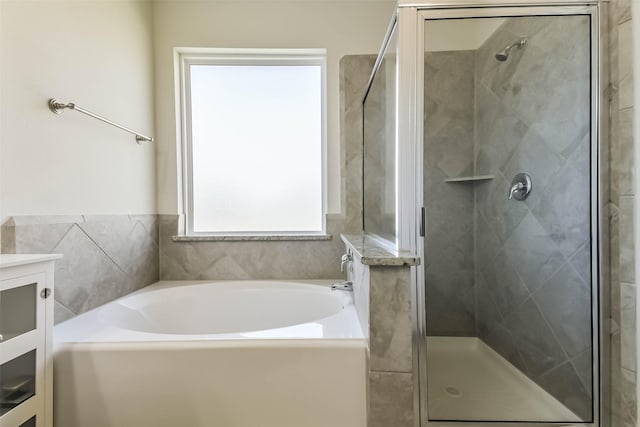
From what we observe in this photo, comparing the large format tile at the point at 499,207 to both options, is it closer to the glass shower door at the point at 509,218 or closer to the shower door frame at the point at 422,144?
the glass shower door at the point at 509,218

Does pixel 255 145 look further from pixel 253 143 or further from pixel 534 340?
pixel 534 340

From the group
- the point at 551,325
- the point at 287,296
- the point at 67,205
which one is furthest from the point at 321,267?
the point at 67,205

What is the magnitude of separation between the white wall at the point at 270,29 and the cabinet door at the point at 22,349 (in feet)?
4.26

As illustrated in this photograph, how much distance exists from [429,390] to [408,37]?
1.32 meters

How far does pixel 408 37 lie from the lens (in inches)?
40.4

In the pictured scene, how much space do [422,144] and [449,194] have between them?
428 mm

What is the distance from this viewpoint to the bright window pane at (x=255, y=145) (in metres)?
1.99

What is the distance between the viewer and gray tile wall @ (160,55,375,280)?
6.15 feet

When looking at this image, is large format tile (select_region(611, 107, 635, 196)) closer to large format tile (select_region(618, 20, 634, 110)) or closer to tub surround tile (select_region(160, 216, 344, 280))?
large format tile (select_region(618, 20, 634, 110))

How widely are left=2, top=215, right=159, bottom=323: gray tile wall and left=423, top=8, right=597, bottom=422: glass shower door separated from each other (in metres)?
1.50

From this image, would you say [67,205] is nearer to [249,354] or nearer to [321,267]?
[249,354]

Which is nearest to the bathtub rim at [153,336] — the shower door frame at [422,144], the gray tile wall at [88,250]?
the gray tile wall at [88,250]

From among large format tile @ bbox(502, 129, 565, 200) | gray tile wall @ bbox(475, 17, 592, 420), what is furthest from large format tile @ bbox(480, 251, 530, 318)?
large format tile @ bbox(502, 129, 565, 200)

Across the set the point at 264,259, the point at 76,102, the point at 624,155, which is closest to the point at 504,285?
the point at 624,155
